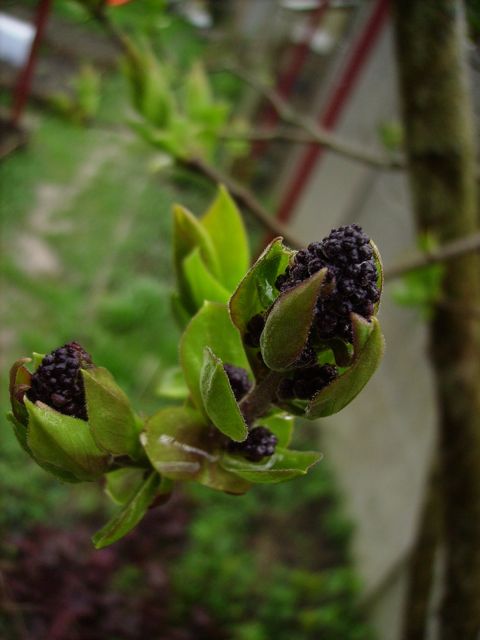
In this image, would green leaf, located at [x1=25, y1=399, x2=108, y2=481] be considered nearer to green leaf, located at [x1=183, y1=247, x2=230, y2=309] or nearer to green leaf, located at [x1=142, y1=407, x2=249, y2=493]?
green leaf, located at [x1=142, y1=407, x2=249, y2=493]

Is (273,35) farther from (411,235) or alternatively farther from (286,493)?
(286,493)

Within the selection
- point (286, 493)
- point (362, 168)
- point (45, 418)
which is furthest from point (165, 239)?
point (45, 418)

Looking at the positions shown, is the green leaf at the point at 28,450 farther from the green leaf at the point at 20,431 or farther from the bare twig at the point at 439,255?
the bare twig at the point at 439,255

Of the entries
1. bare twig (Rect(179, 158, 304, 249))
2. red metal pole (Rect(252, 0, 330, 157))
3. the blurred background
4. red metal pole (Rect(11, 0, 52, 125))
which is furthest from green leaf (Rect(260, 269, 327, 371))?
red metal pole (Rect(252, 0, 330, 157))

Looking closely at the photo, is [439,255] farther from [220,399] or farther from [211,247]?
[220,399]

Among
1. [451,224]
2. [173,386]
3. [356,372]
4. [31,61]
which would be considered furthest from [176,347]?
[356,372]

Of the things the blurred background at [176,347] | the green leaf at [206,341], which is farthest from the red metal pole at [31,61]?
the green leaf at [206,341]
